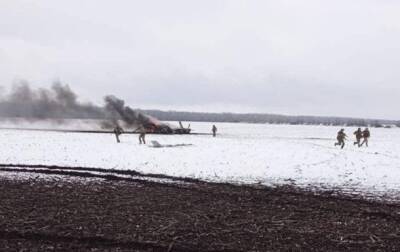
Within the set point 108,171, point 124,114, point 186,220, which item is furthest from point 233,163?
point 124,114

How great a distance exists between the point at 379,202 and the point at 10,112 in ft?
222

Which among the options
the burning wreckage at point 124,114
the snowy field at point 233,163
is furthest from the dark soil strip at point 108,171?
the burning wreckage at point 124,114

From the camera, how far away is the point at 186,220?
1283 cm

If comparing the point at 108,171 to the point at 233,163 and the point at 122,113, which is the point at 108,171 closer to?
the point at 233,163

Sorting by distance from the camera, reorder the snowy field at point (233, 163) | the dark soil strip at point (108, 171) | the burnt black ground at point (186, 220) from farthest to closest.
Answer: the snowy field at point (233, 163), the dark soil strip at point (108, 171), the burnt black ground at point (186, 220)

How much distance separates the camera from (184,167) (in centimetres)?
2666

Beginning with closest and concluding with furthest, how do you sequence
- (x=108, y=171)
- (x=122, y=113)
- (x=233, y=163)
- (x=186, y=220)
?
1. (x=186, y=220)
2. (x=108, y=171)
3. (x=233, y=163)
4. (x=122, y=113)

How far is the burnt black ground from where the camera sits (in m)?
10.4

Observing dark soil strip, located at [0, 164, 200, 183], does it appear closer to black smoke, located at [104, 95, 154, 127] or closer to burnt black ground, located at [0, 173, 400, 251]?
burnt black ground, located at [0, 173, 400, 251]

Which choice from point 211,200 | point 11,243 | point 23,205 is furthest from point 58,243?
point 211,200

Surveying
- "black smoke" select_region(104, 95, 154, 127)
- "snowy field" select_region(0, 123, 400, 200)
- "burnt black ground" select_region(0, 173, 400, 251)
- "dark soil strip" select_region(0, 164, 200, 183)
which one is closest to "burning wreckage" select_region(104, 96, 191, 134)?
"black smoke" select_region(104, 95, 154, 127)

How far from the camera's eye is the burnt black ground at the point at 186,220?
1039cm

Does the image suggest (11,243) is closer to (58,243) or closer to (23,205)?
(58,243)

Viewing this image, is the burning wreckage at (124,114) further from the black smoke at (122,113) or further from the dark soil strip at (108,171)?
the dark soil strip at (108,171)
